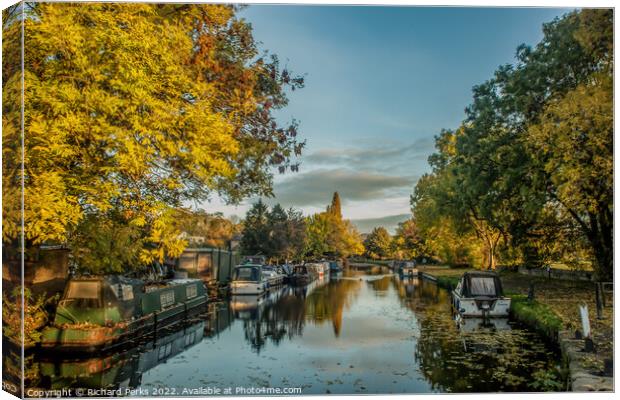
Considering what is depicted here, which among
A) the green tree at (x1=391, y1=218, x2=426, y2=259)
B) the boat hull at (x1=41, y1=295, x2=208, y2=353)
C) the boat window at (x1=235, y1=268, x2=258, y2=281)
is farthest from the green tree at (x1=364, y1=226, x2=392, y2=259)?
the boat hull at (x1=41, y1=295, x2=208, y2=353)

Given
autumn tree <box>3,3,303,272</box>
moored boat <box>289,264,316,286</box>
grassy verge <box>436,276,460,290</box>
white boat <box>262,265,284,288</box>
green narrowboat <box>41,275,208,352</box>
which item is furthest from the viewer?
moored boat <box>289,264,316,286</box>

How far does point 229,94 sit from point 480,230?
3437 centimetres

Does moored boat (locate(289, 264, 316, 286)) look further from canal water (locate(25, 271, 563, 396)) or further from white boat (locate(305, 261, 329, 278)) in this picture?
canal water (locate(25, 271, 563, 396))

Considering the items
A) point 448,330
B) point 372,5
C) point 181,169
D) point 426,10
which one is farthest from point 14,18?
point 448,330

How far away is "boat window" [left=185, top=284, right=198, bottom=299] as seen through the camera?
25.3 metres

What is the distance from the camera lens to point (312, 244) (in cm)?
6203

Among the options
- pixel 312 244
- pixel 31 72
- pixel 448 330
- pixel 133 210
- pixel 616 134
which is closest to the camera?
pixel 616 134

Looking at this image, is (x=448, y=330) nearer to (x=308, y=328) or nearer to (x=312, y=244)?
(x=308, y=328)

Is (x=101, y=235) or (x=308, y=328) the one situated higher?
(x=101, y=235)

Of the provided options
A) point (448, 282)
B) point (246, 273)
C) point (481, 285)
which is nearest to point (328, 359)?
point (481, 285)

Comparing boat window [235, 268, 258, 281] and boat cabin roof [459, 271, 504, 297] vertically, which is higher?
boat window [235, 268, 258, 281]

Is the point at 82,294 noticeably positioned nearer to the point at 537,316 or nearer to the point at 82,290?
the point at 82,290

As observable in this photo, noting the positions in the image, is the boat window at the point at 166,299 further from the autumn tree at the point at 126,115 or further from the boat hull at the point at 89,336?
→ the autumn tree at the point at 126,115

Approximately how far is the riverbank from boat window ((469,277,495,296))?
3.80 ft
